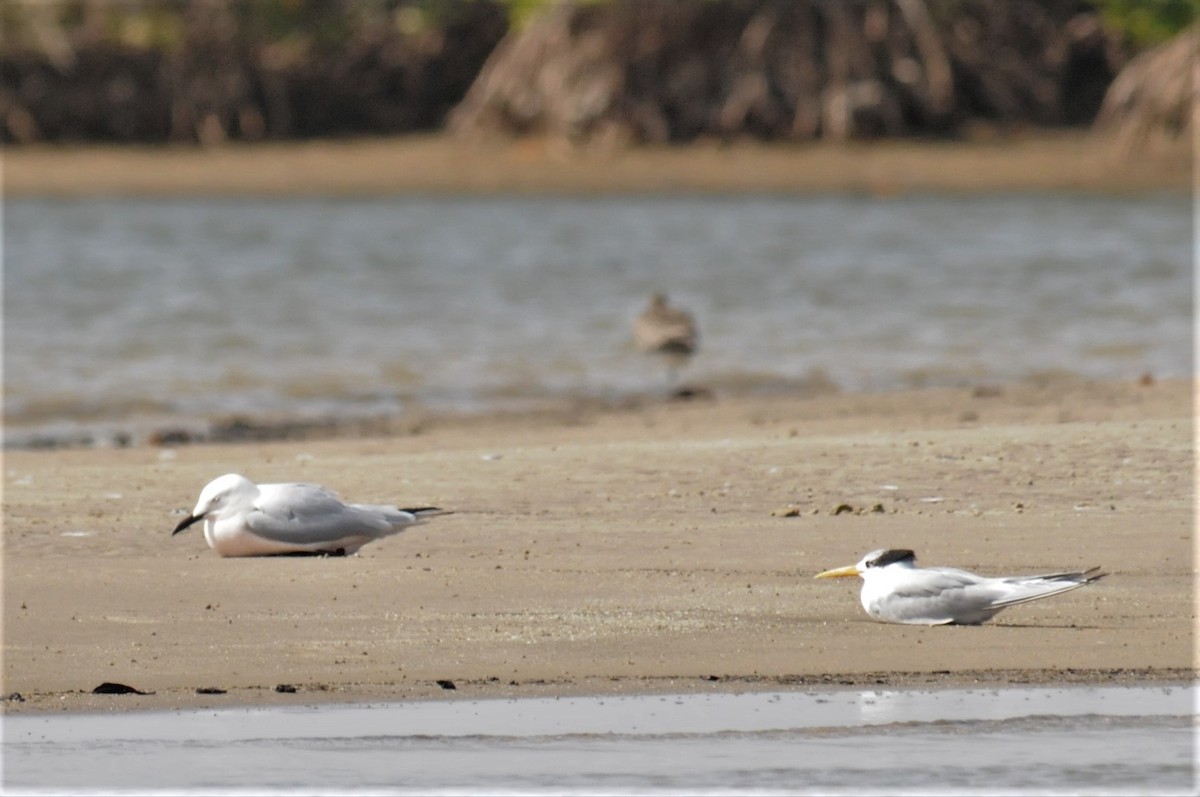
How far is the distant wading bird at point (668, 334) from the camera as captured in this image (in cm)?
1342

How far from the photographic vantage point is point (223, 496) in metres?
6.49

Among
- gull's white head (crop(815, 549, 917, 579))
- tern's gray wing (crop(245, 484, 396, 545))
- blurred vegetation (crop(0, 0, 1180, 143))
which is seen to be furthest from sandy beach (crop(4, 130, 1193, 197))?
gull's white head (crop(815, 549, 917, 579))

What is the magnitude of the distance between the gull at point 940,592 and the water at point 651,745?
0.47 meters

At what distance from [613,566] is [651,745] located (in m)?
1.70

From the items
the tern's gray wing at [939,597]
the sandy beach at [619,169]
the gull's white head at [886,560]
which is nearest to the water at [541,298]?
the sandy beach at [619,169]

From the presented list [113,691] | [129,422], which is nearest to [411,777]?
[113,691]

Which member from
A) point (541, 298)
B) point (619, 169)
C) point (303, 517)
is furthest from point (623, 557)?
point (619, 169)

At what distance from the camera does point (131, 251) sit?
68.6 feet

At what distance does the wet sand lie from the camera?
5414 mm

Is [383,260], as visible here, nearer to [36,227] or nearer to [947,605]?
[36,227]

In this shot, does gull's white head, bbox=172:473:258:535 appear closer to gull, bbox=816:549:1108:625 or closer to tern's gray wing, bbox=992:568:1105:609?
gull, bbox=816:549:1108:625

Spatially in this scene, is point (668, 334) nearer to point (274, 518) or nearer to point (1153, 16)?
point (274, 518)

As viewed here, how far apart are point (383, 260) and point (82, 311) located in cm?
448

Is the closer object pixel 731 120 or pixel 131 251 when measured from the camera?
pixel 131 251
